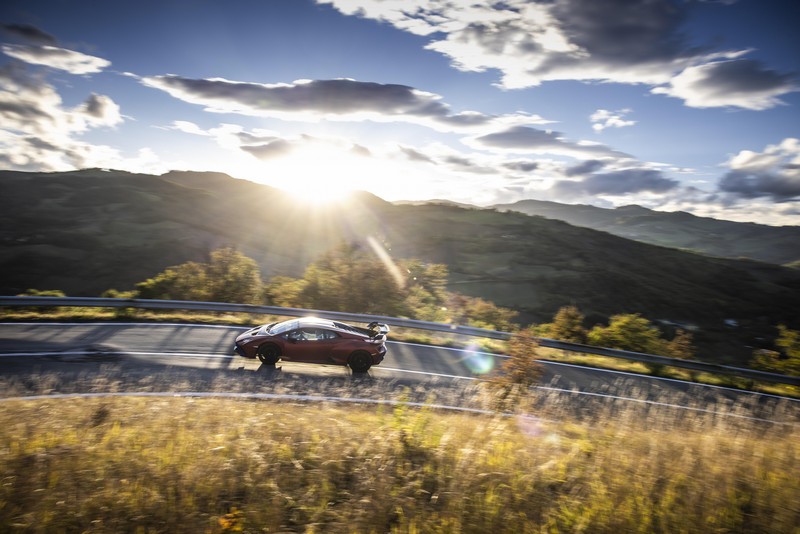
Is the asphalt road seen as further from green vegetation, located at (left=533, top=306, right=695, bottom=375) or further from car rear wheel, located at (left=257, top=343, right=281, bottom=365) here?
green vegetation, located at (left=533, top=306, right=695, bottom=375)

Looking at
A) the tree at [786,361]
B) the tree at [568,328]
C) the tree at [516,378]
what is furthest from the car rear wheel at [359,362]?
the tree at [786,361]

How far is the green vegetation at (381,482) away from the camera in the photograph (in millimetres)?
3234

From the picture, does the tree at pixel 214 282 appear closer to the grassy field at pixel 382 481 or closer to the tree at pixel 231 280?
the tree at pixel 231 280

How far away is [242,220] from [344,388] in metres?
82.3

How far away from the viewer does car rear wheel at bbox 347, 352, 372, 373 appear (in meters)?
11.8

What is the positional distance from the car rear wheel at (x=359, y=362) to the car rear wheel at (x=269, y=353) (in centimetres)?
196

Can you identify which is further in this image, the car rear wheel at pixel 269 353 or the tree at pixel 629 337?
the tree at pixel 629 337

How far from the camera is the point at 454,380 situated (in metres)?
12.1

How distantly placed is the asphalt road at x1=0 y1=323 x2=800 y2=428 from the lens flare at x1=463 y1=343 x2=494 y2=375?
0.03 m

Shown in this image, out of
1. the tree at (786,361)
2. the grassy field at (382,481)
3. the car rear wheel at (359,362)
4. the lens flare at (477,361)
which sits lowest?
the tree at (786,361)

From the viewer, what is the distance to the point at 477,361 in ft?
46.2

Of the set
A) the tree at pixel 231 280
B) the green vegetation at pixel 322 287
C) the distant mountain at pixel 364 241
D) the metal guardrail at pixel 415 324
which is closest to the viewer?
the metal guardrail at pixel 415 324

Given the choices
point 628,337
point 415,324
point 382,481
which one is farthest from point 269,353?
point 628,337

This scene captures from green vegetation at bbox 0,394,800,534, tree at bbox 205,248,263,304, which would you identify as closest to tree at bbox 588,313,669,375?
green vegetation at bbox 0,394,800,534
